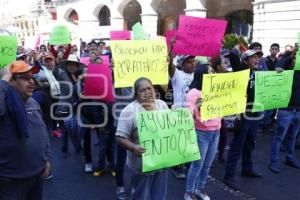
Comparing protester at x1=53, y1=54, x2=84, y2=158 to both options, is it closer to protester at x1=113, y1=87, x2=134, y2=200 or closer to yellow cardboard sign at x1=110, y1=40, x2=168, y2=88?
protester at x1=113, y1=87, x2=134, y2=200

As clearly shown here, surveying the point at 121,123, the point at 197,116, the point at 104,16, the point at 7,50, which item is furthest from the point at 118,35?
the point at 104,16

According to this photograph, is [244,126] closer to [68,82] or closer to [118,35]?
[68,82]

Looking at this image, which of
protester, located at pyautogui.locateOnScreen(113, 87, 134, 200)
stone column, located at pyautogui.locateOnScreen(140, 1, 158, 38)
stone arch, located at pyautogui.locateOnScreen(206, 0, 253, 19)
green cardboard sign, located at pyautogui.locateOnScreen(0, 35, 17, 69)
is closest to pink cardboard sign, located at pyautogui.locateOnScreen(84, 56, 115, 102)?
protester, located at pyautogui.locateOnScreen(113, 87, 134, 200)

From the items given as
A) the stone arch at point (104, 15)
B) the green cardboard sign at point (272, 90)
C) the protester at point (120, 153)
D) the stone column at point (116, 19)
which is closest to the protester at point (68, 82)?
the protester at point (120, 153)

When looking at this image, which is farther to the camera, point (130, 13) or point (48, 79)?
point (130, 13)

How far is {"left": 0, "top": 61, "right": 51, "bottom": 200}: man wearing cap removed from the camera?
280 cm

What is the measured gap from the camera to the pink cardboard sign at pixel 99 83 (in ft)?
16.4

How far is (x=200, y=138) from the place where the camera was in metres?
4.27

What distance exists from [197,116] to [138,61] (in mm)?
913

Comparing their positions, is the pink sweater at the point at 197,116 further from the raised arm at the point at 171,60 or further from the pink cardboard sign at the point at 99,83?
the pink cardboard sign at the point at 99,83

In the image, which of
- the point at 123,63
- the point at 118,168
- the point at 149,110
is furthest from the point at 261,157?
the point at 149,110

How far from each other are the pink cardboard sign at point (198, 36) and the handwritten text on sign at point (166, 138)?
5.39ft

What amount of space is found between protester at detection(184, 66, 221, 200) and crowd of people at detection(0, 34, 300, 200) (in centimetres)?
1

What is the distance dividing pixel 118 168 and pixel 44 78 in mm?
2929
